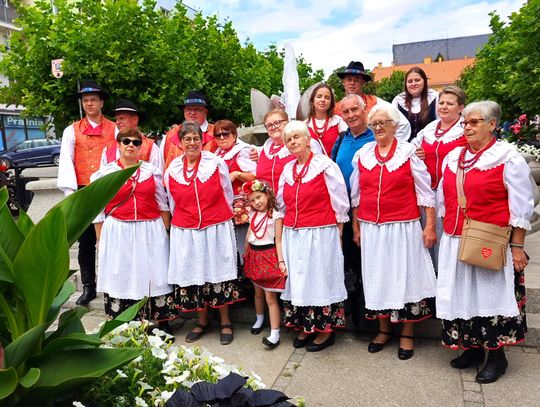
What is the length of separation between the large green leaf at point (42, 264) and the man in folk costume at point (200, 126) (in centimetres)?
347

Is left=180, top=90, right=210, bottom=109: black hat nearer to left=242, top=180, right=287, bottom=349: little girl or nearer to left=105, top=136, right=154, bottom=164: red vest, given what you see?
left=105, top=136, right=154, bottom=164: red vest

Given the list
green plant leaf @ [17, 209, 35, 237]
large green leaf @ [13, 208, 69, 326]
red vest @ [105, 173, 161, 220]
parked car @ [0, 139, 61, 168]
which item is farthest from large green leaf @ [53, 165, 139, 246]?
parked car @ [0, 139, 61, 168]

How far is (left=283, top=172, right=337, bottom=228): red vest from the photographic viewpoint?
3.87 metres

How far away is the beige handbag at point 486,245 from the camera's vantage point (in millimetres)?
3152

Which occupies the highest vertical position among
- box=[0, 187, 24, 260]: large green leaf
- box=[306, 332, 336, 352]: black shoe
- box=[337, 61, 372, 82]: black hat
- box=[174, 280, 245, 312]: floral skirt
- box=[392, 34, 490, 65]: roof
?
box=[392, 34, 490, 65]: roof

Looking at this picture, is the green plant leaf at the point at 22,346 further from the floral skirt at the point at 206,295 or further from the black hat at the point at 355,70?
the black hat at the point at 355,70

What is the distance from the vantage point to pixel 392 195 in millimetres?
3668

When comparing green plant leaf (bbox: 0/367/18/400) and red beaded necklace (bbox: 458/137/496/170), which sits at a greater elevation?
red beaded necklace (bbox: 458/137/496/170)

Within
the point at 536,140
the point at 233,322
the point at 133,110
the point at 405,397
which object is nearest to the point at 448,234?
the point at 405,397

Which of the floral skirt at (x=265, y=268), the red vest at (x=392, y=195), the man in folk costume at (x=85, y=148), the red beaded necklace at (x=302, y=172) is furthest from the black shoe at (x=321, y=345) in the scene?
the man in folk costume at (x=85, y=148)

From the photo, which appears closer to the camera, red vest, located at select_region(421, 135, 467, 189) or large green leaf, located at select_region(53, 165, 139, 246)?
large green leaf, located at select_region(53, 165, 139, 246)

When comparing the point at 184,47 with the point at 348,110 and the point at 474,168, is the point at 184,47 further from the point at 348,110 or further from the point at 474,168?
the point at 474,168

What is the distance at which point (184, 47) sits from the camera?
29.4 ft

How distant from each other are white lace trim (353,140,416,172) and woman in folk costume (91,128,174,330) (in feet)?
5.86
